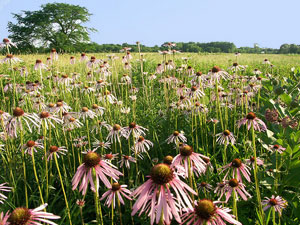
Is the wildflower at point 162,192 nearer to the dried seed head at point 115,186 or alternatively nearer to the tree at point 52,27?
the dried seed head at point 115,186

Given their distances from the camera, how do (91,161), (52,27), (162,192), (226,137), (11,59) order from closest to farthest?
1. (162,192)
2. (91,161)
3. (226,137)
4. (11,59)
5. (52,27)

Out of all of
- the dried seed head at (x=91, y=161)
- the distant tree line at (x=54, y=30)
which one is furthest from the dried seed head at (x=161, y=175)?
the distant tree line at (x=54, y=30)

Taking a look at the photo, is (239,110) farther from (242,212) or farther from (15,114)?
(15,114)

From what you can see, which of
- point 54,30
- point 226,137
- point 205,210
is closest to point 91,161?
point 205,210

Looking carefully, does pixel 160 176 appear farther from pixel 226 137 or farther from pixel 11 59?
pixel 11 59

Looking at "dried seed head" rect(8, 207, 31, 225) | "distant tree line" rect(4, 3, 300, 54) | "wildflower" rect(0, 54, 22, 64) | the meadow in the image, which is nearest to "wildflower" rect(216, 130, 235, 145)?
the meadow

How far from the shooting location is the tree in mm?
31031

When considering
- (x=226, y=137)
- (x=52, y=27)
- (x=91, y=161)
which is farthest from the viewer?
(x=52, y=27)

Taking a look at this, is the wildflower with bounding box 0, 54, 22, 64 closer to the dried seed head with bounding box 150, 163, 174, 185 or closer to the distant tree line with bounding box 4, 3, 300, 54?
the dried seed head with bounding box 150, 163, 174, 185

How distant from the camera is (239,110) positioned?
11.0 ft

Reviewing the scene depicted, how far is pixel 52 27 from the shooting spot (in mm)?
32781

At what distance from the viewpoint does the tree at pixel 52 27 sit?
1222 inches

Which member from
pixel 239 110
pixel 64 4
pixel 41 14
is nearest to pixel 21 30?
pixel 41 14

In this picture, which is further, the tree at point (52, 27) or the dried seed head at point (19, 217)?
the tree at point (52, 27)
